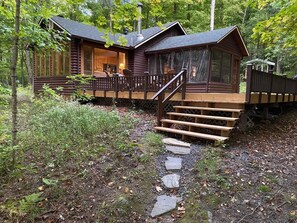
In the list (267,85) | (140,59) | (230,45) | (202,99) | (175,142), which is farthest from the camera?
(140,59)

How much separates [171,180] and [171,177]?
0.27ft

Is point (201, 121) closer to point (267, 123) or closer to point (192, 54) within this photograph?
point (267, 123)

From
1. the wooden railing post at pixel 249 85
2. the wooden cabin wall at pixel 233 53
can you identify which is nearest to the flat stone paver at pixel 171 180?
the wooden railing post at pixel 249 85

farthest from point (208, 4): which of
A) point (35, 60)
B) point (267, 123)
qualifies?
point (267, 123)

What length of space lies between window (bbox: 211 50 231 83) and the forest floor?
659cm

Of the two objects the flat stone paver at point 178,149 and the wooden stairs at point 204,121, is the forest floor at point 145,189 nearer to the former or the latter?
the flat stone paver at point 178,149

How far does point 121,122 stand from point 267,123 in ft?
15.4

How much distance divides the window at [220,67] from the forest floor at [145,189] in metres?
6.59

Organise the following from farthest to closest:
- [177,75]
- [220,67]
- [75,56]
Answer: [75,56] → [220,67] → [177,75]

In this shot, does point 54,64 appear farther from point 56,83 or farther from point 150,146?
point 150,146

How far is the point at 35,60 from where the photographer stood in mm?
13914

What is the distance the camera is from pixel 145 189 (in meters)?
3.51

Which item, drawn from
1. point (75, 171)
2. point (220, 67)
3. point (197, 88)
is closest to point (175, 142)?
point (75, 171)

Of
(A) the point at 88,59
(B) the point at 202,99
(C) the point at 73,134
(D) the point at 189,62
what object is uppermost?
(A) the point at 88,59
